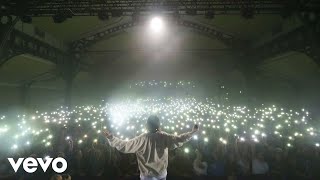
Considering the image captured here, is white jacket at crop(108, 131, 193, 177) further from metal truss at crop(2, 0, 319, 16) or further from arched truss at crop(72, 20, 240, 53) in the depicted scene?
arched truss at crop(72, 20, 240, 53)

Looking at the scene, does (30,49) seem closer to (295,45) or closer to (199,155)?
(199,155)

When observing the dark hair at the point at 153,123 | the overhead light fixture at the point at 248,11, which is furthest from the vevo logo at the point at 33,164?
the overhead light fixture at the point at 248,11

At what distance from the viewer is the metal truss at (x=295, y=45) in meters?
13.3

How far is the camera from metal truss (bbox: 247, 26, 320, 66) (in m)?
13.3

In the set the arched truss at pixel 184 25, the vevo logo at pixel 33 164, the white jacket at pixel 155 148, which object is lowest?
the vevo logo at pixel 33 164

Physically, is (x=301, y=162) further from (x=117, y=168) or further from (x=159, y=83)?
(x=159, y=83)

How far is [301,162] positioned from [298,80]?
1368 cm

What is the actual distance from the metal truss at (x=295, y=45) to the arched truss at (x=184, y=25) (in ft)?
7.06

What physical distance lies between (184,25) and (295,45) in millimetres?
7706

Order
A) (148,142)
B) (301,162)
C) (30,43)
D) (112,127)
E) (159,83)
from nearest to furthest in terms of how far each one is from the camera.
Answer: (148,142) < (301,162) < (112,127) < (30,43) < (159,83)

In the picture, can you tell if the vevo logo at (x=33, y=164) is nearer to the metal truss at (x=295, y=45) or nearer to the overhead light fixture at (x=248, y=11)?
the overhead light fixture at (x=248, y=11)

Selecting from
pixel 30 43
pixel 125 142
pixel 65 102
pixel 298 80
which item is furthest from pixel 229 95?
pixel 125 142

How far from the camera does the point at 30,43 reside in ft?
60.1

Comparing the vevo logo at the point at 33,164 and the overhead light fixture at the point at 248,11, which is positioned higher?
the overhead light fixture at the point at 248,11
